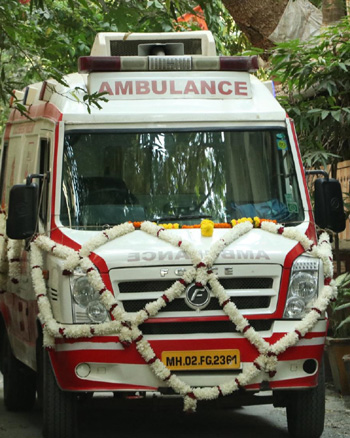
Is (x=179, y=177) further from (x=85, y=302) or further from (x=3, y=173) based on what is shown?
(x=3, y=173)

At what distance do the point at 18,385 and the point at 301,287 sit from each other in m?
3.38

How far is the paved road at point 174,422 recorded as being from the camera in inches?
340

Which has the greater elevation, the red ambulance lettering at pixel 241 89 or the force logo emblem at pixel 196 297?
the red ambulance lettering at pixel 241 89

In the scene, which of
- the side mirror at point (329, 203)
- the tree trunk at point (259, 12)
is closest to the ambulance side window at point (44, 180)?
the side mirror at point (329, 203)

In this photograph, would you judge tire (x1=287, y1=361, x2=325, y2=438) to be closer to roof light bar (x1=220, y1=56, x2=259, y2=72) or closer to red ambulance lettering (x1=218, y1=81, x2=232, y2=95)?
red ambulance lettering (x1=218, y1=81, x2=232, y2=95)

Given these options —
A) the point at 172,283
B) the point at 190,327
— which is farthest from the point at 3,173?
the point at 190,327

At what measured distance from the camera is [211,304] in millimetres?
7512

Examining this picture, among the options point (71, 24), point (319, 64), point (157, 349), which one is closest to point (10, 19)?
point (71, 24)

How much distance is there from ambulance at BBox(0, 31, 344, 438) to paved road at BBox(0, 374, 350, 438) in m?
0.56

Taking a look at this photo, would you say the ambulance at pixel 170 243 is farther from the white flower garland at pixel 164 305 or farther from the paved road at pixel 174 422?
the paved road at pixel 174 422

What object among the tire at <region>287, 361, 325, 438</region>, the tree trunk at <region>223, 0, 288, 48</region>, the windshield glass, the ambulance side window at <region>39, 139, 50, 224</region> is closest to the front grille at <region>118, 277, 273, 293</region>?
the windshield glass

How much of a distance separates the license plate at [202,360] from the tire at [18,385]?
2620 millimetres

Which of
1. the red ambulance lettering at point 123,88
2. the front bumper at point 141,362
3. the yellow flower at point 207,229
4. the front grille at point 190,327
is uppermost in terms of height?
the red ambulance lettering at point 123,88

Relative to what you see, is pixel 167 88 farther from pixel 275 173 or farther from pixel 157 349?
pixel 157 349
